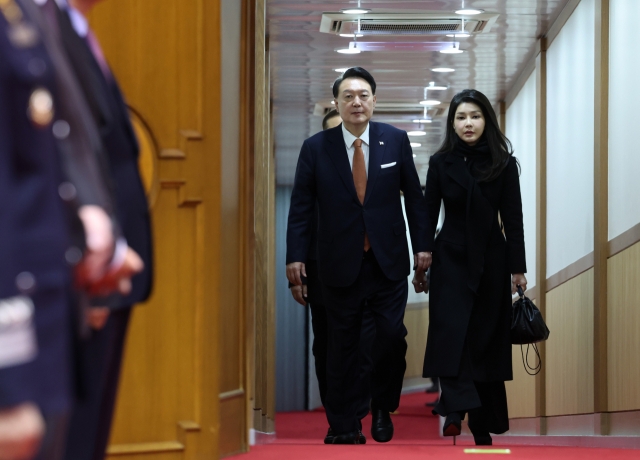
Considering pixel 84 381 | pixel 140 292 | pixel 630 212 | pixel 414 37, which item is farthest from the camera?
pixel 414 37

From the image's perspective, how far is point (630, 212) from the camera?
597 cm

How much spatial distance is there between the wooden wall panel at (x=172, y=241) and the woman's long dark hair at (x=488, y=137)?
202cm

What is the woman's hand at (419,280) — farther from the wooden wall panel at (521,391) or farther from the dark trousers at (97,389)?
the wooden wall panel at (521,391)

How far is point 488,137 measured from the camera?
5055mm

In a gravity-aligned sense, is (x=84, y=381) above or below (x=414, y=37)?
below

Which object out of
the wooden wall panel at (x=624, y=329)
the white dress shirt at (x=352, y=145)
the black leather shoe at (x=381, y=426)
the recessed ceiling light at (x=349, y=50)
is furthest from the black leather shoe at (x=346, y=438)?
the recessed ceiling light at (x=349, y=50)

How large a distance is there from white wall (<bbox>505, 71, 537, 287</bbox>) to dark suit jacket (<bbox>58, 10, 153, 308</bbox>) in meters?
8.27

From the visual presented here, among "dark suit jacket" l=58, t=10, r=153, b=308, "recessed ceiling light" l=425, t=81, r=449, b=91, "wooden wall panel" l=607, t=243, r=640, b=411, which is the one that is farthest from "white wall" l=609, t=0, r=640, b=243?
"dark suit jacket" l=58, t=10, r=153, b=308

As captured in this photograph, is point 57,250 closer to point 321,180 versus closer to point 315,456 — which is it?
point 315,456

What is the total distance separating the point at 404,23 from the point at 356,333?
4.58 m

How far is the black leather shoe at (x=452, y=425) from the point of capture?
4605mm

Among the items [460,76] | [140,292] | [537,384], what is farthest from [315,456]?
[460,76]

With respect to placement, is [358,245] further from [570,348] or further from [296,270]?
[570,348]

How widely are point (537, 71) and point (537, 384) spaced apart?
2.83m
